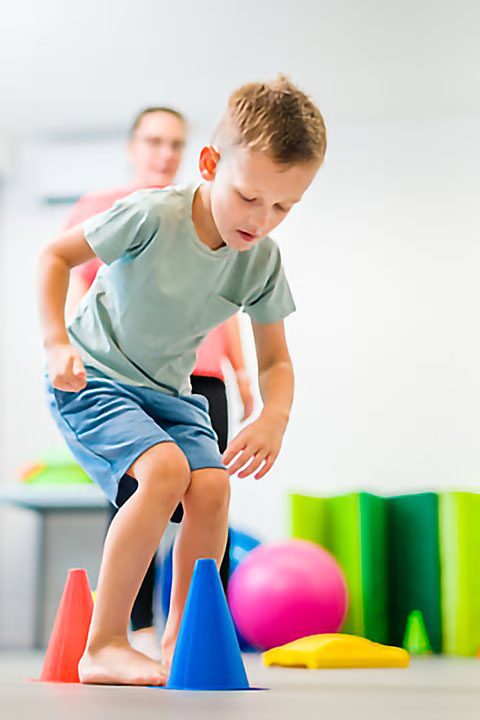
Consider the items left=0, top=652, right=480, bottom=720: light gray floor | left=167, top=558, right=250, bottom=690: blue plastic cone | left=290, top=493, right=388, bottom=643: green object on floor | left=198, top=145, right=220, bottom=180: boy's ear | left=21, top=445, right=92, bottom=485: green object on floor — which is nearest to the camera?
left=0, top=652, right=480, bottom=720: light gray floor

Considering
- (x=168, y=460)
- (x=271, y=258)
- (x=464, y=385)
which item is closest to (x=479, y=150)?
(x=464, y=385)

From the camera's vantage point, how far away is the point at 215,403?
5.90 feet

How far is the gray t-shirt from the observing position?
4.12ft

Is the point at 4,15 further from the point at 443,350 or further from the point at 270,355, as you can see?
the point at 270,355

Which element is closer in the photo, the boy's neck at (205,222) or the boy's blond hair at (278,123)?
the boy's blond hair at (278,123)

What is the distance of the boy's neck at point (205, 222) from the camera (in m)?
1.27

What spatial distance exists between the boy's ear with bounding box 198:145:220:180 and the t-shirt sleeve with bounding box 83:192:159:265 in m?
0.09

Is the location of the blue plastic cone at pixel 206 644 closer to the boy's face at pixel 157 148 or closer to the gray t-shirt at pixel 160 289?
the gray t-shirt at pixel 160 289

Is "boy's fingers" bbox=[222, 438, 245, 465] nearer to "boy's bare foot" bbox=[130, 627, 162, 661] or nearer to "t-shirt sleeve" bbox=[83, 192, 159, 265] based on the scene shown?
"t-shirt sleeve" bbox=[83, 192, 159, 265]

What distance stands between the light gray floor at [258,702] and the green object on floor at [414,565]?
1677 mm

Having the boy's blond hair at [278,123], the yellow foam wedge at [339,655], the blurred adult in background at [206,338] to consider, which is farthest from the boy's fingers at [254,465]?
the yellow foam wedge at [339,655]

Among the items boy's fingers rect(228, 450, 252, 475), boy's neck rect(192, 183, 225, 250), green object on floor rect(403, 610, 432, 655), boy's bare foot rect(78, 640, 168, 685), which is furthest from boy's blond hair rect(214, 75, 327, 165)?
green object on floor rect(403, 610, 432, 655)

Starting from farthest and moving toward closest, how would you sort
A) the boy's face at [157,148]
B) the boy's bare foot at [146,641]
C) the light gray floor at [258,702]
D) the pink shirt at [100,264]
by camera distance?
1. the boy's face at [157,148]
2. the pink shirt at [100,264]
3. the boy's bare foot at [146,641]
4. the light gray floor at [258,702]

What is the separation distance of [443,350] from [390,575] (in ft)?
3.38
